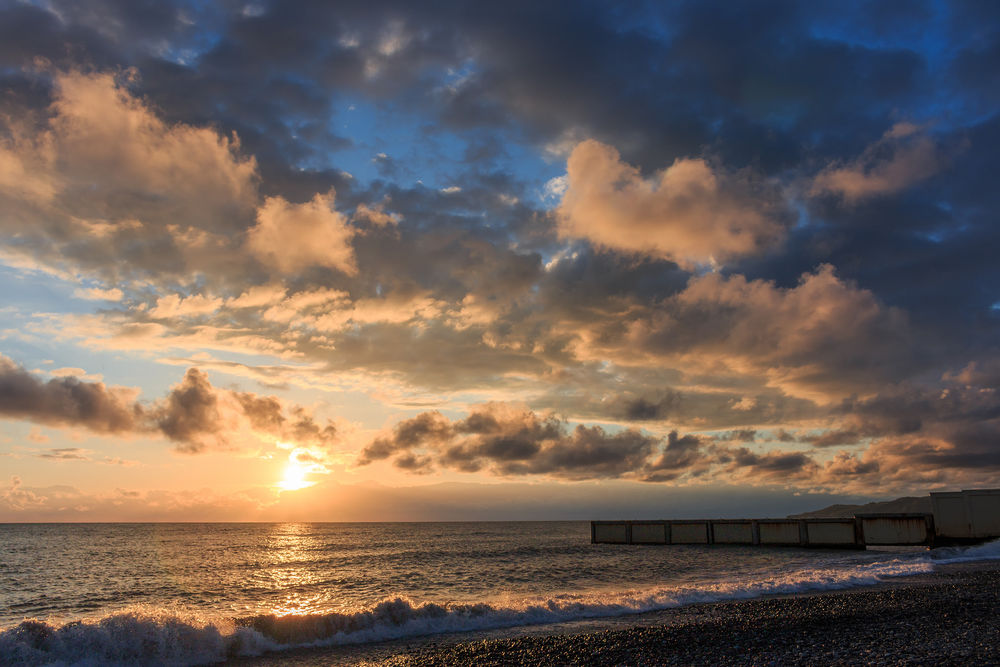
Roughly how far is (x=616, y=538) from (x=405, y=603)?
235ft

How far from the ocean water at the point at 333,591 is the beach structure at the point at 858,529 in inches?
161

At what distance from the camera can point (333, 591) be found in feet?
122

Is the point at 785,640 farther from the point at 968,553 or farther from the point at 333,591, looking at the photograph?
the point at 968,553

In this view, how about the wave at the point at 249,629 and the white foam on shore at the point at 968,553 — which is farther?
the white foam on shore at the point at 968,553

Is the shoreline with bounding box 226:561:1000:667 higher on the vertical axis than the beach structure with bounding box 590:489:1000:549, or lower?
higher

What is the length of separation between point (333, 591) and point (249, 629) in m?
19.6

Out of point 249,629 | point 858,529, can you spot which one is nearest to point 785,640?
point 249,629

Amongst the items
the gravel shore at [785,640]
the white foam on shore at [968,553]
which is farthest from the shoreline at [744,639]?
the white foam on shore at [968,553]

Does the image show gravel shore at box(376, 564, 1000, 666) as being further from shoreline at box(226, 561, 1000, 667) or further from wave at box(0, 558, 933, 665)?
wave at box(0, 558, 933, 665)

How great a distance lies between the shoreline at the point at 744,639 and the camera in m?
13.9

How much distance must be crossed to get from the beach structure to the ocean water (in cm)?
408

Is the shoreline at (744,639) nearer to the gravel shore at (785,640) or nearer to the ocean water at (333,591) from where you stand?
the gravel shore at (785,640)

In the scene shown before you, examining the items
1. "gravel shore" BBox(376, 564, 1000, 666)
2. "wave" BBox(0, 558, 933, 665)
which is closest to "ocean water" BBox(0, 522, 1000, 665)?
"wave" BBox(0, 558, 933, 665)

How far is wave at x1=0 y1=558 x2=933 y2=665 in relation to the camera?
55.6 feet
